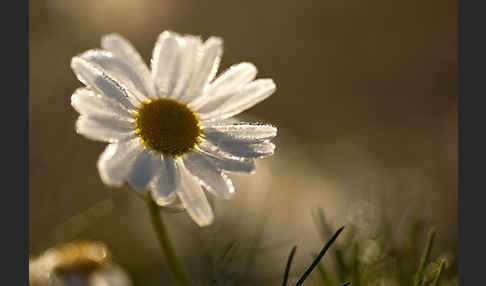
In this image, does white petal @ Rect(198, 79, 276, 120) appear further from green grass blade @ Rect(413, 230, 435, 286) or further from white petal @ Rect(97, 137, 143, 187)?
green grass blade @ Rect(413, 230, 435, 286)

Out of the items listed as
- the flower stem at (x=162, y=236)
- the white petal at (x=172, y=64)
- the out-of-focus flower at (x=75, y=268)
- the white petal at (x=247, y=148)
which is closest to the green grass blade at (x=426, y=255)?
the white petal at (x=247, y=148)

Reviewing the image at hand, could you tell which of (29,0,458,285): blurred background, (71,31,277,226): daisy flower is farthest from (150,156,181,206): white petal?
(29,0,458,285): blurred background

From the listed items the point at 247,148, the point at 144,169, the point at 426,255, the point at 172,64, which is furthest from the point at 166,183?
the point at 426,255

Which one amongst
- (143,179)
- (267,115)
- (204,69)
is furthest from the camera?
(267,115)

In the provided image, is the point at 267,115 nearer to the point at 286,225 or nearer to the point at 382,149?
the point at 382,149

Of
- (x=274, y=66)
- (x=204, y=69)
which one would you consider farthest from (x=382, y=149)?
(x=204, y=69)

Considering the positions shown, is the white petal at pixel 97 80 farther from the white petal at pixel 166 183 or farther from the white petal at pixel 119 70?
the white petal at pixel 166 183
